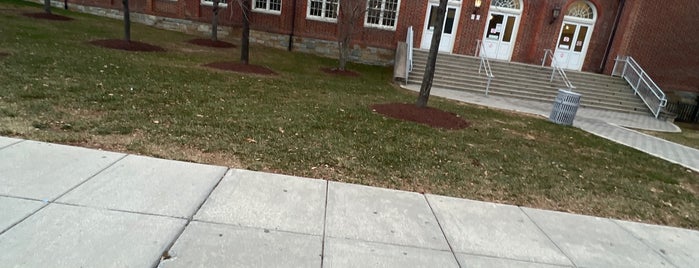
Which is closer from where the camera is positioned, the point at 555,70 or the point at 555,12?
the point at 555,70

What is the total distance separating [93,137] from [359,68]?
557 inches

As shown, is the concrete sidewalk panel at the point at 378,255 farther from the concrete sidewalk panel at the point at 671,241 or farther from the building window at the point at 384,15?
the building window at the point at 384,15

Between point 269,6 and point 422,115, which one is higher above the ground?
point 269,6

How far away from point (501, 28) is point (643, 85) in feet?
21.7

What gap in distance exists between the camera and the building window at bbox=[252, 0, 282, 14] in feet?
66.3

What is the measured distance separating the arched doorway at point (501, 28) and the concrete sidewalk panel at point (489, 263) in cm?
1749

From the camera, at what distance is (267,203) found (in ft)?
11.6

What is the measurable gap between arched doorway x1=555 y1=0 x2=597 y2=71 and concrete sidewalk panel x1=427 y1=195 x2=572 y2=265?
713 inches

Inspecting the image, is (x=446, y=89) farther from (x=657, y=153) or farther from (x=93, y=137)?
(x=93, y=137)

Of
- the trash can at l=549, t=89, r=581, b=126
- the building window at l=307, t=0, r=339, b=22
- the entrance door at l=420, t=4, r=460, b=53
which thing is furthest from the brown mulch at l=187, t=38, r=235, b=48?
the trash can at l=549, t=89, r=581, b=126

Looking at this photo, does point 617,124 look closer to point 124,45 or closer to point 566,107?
point 566,107

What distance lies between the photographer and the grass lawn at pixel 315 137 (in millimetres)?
4598

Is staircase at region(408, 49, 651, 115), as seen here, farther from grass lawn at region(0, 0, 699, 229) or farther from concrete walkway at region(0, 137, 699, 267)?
concrete walkway at region(0, 137, 699, 267)

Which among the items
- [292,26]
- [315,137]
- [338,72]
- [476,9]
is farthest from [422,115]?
[292,26]
